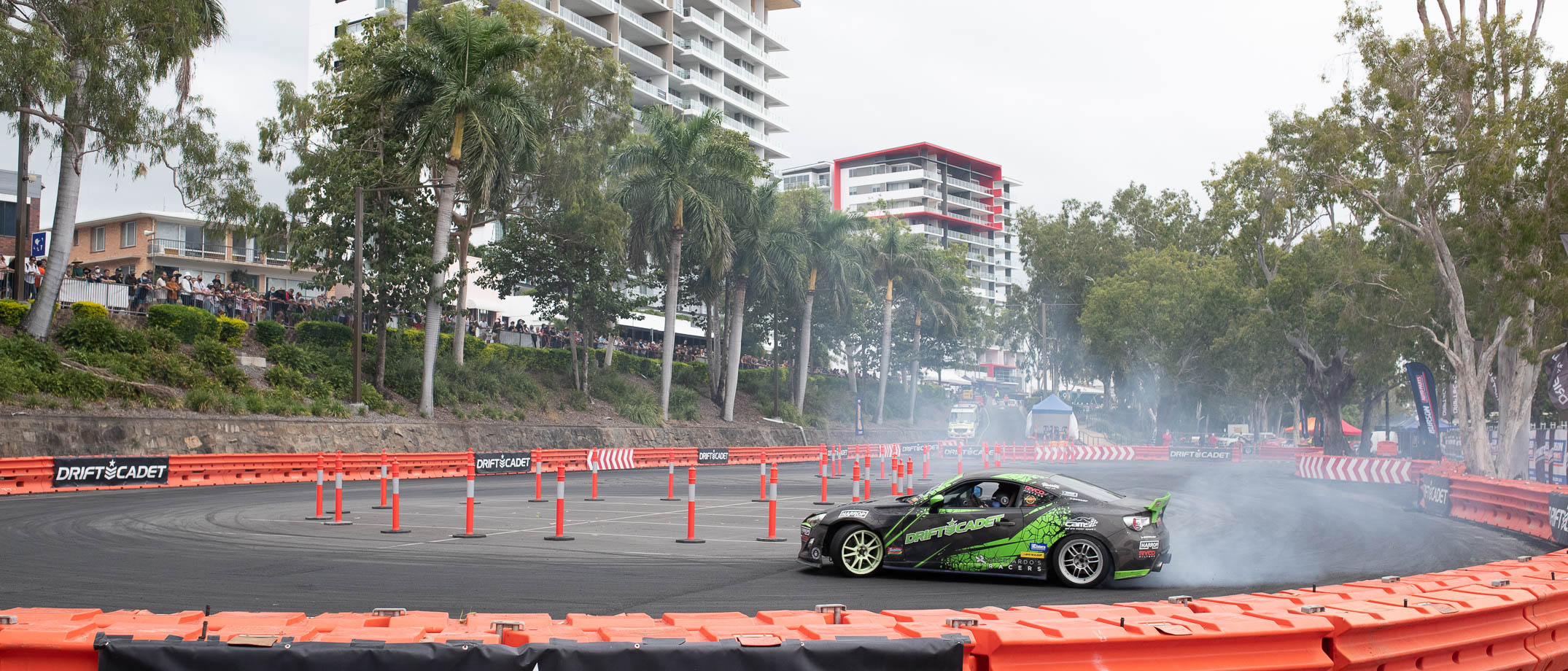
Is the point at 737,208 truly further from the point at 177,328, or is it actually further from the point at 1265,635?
the point at 1265,635

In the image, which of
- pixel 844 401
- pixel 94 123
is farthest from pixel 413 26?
pixel 844 401

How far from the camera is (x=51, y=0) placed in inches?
1125

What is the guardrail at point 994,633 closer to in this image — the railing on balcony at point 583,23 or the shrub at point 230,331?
the shrub at point 230,331

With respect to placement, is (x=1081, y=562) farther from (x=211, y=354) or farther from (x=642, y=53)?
(x=642, y=53)

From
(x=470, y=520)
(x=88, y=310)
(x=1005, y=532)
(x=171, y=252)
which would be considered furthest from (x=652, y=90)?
(x=1005, y=532)

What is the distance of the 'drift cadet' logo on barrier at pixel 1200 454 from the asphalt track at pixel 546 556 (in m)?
35.3

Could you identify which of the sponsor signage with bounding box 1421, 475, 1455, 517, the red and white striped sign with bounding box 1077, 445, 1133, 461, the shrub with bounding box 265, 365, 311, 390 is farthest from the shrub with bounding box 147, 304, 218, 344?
the red and white striped sign with bounding box 1077, 445, 1133, 461

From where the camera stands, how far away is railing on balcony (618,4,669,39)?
87.8m

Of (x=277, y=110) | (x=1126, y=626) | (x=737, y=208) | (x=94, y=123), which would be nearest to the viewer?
(x=1126, y=626)

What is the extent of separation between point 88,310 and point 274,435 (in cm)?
643

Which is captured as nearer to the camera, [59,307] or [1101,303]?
[59,307]

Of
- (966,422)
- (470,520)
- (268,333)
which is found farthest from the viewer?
(966,422)

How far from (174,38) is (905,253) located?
1796 inches

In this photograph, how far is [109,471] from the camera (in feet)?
78.7
